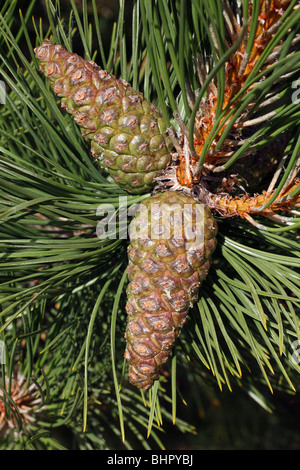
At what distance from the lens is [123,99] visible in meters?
0.48

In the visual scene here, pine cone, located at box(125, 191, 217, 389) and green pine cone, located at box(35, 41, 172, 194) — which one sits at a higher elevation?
green pine cone, located at box(35, 41, 172, 194)

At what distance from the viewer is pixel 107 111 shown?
48 centimetres

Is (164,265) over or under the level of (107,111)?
under

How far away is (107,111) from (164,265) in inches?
6.9

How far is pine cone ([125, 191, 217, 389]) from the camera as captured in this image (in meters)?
0.47

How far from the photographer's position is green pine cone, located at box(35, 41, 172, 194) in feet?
1.56

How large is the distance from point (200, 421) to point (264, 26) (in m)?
1.14

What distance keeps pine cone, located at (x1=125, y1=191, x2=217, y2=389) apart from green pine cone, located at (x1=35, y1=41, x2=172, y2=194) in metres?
0.06

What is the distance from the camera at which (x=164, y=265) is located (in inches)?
18.8
